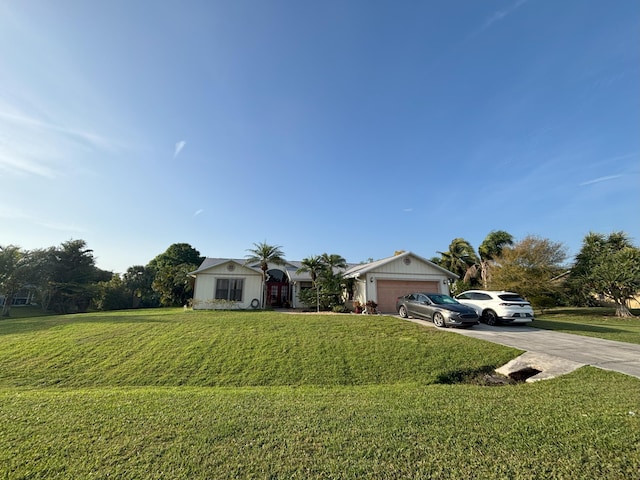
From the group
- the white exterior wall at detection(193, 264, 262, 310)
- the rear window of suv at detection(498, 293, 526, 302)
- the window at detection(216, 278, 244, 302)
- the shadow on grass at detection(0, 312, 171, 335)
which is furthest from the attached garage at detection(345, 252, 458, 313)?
the shadow on grass at detection(0, 312, 171, 335)

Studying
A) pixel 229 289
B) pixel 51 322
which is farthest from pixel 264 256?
pixel 51 322

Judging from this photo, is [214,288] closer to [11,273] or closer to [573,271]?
[11,273]

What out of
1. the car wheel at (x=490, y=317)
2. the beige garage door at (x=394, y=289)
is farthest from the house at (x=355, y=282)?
the car wheel at (x=490, y=317)

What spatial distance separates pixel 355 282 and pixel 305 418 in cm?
1520

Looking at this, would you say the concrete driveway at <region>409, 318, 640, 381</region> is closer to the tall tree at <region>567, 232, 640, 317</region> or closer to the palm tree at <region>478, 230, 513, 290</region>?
the tall tree at <region>567, 232, 640, 317</region>

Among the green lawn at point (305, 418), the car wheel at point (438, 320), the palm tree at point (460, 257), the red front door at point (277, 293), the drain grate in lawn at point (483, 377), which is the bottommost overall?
the drain grate in lawn at point (483, 377)

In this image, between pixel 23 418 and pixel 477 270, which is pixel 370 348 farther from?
pixel 477 270

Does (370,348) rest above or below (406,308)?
below

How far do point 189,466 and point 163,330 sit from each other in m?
8.70

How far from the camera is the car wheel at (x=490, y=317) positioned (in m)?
12.8

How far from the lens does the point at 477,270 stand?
2733cm

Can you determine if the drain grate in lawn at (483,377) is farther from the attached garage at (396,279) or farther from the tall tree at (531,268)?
the tall tree at (531,268)

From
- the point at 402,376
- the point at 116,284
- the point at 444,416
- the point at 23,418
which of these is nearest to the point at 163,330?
the point at 23,418

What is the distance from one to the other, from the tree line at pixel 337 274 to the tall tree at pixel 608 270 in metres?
0.04
